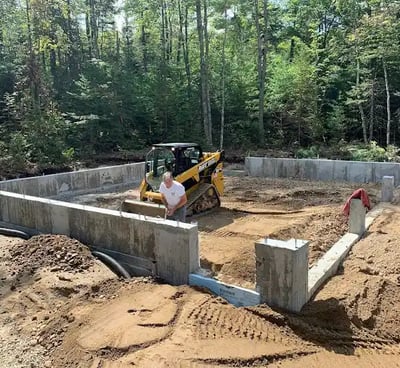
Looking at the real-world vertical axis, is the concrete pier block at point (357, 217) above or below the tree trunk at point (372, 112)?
below

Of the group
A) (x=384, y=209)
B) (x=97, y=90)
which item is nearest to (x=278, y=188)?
(x=384, y=209)

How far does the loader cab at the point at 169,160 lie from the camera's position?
9.82m

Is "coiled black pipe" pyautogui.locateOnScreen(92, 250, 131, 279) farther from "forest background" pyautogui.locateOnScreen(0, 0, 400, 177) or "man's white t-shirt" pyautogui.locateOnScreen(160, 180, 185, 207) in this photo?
"forest background" pyautogui.locateOnScreen(0, 0, 400, 177)

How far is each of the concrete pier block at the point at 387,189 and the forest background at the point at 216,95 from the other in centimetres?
745

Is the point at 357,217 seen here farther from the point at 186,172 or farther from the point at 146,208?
the point at 146,208

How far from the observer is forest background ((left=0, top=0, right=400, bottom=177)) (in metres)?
19.5

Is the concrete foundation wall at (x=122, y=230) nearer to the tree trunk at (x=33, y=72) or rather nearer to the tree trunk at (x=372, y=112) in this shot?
the tree trunk at (x=33, y=72)

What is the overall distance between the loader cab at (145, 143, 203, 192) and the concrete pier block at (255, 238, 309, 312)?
4.98 m

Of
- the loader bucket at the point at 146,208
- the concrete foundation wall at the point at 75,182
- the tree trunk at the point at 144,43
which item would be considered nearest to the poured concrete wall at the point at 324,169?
the concrete foundation wall at the point at 75,182

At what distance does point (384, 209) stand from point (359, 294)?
16.7ft

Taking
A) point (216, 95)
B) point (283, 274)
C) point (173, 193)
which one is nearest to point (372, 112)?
point (216, 95)

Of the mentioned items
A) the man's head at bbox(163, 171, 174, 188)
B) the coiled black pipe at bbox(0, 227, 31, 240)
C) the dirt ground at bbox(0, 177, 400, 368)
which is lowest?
the dirt ground at bbox(0, 177, 400, 368)

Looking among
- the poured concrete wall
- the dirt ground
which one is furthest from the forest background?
the dirt ground

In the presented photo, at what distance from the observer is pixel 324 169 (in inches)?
593
